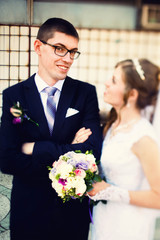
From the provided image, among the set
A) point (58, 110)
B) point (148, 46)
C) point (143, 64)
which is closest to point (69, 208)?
point (58, 110)

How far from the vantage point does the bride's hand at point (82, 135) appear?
1.79 meters

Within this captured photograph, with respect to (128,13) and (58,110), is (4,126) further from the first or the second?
(128,13)

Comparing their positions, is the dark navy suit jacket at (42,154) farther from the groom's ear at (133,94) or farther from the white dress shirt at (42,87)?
the groom's ear at (133,94)

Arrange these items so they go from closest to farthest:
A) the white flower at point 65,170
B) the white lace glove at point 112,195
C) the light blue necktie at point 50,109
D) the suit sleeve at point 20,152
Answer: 1. the white flower at point 65,170
2. the white lace glove at point 112,195
3. the suit sleeve at point 20,152
4. the light blue necktie at point 50,109

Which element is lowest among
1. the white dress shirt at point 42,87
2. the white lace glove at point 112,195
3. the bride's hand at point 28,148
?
the white lace glove at point 112,195

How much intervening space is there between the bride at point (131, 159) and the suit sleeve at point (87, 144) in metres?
0.08

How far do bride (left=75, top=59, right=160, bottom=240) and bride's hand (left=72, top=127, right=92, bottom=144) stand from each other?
13 centimetres

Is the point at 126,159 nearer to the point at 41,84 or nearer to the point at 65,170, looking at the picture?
the point at 65,170

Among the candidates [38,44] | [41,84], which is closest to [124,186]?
[41,84]

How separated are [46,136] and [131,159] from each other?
584 mm

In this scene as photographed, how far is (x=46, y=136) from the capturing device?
182 centimetres

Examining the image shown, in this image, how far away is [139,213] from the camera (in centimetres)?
173

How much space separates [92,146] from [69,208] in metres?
0.47

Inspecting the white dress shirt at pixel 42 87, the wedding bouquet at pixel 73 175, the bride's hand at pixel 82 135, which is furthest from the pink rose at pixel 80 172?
the white dress shirt at pixel 42 87
